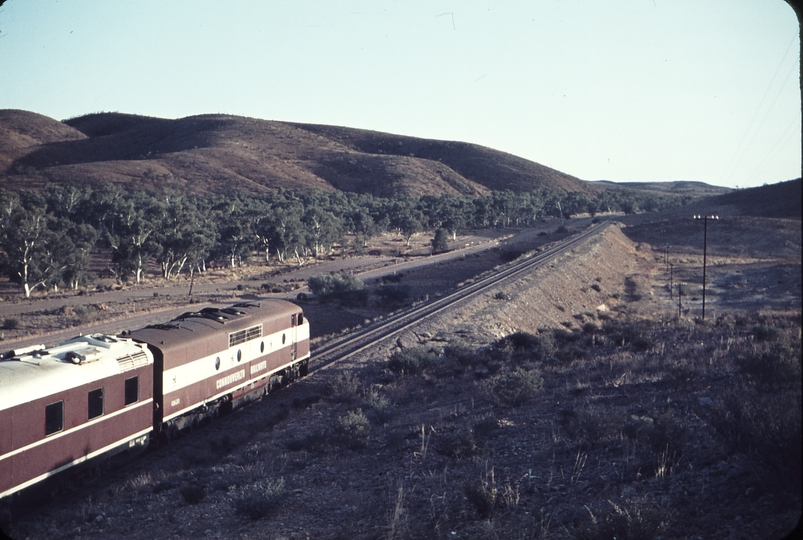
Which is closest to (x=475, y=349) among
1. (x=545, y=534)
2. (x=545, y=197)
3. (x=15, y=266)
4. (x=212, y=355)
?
(x=212, y=355)

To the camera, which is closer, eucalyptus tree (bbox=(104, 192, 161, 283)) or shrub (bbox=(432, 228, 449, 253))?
eucalyptus tree (bbox=(104, 192, 161, 283))

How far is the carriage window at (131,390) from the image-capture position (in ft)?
49.9

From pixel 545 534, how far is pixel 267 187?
152855 millimetres

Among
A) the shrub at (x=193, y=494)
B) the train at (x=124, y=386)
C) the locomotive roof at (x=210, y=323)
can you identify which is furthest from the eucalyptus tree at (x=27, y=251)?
the shrub at (x=193, y=494)

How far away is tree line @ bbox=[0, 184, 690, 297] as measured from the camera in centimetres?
5744

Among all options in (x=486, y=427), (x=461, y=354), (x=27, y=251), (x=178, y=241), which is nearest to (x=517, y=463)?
(x=486, y=427)

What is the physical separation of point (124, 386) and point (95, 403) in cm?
98

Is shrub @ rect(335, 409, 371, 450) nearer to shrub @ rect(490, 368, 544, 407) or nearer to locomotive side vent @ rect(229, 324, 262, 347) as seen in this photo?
shrub @ rect(490, 368, 544, 407)

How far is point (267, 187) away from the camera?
154 metres

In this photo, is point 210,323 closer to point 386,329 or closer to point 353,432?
point 353,432

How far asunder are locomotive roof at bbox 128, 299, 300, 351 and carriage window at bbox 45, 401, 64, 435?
366cm

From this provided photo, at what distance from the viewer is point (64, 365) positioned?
44.9 feet

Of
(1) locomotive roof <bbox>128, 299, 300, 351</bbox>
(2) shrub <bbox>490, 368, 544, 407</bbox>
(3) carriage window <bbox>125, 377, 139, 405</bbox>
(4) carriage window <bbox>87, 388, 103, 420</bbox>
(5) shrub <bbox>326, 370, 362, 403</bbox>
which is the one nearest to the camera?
(4) carriage window <bbox>87, 388, 103, 420</bbox>

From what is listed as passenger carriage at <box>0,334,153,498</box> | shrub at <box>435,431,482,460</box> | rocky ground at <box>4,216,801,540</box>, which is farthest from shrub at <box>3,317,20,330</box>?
shrub at <box>435,431,482,460</box>
